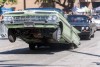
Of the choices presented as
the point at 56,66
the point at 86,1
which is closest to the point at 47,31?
the point at 56,66

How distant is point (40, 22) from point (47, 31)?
2.46 ft

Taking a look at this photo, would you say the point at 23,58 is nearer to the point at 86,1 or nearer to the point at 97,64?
the point at 97,64

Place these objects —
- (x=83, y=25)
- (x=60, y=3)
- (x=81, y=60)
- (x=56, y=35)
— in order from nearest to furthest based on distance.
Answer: (x=81, y=60), (x=56, y=35), (x=83, y=25), (x=60, y=3)

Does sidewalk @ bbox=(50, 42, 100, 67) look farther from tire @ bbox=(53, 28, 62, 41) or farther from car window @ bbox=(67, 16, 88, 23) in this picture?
car window @ bbox=(67, 16, 88, 23)

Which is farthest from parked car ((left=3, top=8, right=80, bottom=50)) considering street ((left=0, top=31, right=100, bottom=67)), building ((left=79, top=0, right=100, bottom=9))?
building ((left=79, top=0, right=100, bottom=9))

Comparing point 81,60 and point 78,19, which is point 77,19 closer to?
point 78,19

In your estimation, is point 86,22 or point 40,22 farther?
point 86,22

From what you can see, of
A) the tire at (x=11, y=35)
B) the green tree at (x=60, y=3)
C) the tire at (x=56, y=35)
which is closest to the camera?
the tire at (x=56, y=35)

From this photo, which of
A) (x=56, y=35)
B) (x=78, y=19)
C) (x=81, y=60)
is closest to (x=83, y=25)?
(x=78, y=19)

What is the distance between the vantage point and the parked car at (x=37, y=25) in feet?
53.9

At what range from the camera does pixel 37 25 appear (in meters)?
16.5

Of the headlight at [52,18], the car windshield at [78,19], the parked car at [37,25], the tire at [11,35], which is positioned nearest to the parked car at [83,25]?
the car windshield at [78,19]

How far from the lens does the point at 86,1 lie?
214 ft

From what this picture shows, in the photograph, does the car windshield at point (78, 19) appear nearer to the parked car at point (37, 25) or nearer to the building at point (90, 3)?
the parked car at point (37, 25)
